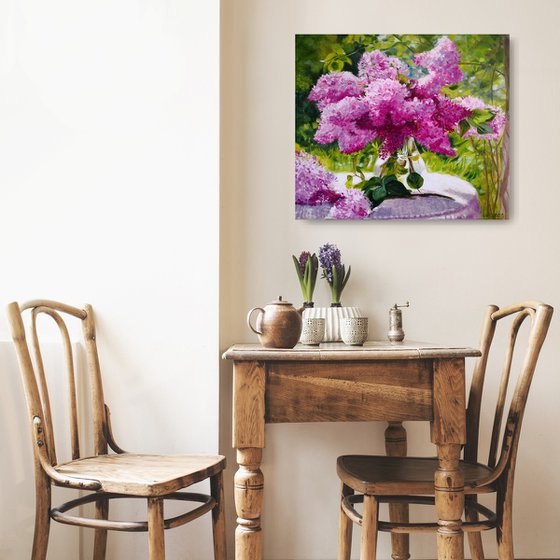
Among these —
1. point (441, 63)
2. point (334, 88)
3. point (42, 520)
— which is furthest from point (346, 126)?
point (42, 520)

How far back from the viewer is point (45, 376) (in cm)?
202

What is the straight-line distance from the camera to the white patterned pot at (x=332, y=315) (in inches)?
84.4

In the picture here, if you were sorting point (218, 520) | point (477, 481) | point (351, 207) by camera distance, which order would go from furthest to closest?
point (351, 207), point (218, 520), point (477, 481)

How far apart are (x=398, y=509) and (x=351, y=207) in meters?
1.04

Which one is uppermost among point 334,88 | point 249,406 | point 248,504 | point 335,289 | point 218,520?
point 334,88

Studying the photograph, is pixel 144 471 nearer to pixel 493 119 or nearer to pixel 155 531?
pixel 155 531

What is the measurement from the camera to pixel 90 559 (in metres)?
2.15

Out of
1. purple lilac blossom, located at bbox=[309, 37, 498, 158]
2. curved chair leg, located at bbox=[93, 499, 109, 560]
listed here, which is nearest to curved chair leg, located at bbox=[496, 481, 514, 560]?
curved chair leg, located at bbox=[93, 499, 109, 560]

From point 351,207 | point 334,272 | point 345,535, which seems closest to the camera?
point 345,535

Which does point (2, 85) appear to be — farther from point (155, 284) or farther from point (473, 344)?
point (473, 344)

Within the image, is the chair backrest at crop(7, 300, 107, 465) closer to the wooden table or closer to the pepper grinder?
the wooden table

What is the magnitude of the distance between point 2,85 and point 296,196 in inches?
41.8

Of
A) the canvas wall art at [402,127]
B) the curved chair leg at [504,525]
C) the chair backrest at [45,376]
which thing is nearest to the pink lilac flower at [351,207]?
the canvas wall art at [402,127]

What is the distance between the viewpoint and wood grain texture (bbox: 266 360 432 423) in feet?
5.52
